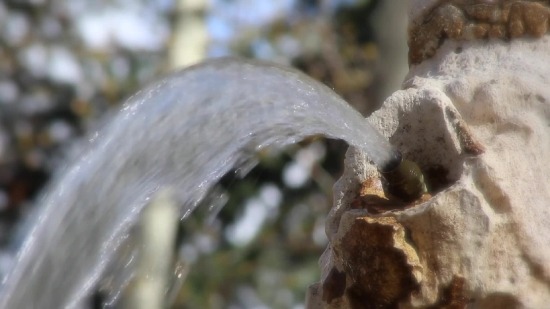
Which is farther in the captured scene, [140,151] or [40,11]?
[40,11]

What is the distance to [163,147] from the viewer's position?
2.01 meters

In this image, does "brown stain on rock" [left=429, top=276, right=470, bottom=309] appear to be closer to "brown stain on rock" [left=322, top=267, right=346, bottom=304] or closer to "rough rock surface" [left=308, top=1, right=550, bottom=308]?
"rough rock surface" [left=308, top=1, right=550, bottom=308]

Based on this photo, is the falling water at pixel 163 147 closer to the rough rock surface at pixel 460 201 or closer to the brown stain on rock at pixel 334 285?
the rough rock surface at pixel 460 201

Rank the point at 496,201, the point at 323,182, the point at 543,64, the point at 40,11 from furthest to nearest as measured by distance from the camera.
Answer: the point at 40,11 < the point at 323,182 < the point at 543,64 < the point at 496,201

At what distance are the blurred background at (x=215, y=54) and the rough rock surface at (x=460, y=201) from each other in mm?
5431

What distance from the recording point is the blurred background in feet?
26.4

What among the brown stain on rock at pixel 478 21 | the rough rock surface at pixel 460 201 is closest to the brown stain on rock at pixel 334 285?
the rough rock surface at pixel 460 201

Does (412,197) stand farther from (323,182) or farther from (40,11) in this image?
(40,11)

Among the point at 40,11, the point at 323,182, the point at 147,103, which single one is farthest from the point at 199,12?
the point at 147,103

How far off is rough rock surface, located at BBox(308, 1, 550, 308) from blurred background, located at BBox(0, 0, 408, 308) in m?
5.43

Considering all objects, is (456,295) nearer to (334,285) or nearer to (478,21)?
(334,285)

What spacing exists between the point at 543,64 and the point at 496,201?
281 millimetres

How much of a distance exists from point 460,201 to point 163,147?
0.54 m

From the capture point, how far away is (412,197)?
1959mm
